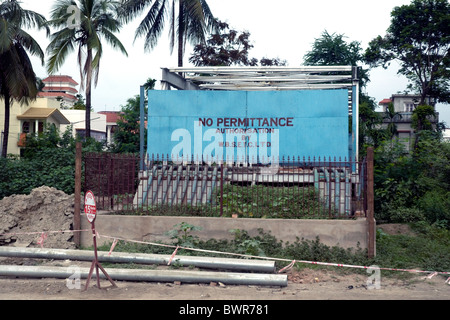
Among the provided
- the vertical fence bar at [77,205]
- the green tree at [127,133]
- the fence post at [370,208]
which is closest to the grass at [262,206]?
the fence post at [370,208]

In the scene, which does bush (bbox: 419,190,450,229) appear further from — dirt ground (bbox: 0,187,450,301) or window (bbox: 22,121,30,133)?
window (bbox: 22,121,30,133)

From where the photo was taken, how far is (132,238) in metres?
10.3

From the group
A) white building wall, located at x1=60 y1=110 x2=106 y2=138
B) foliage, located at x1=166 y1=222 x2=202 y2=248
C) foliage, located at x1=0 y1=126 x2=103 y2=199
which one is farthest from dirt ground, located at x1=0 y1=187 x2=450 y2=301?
white building wall, located at x1=60 y1=110 x2=106 y2=138

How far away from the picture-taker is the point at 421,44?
109 ft

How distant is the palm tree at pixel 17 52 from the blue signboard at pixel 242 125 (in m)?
13.5

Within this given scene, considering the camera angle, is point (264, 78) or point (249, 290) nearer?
point (249, 290)

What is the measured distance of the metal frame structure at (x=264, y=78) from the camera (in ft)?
42.5

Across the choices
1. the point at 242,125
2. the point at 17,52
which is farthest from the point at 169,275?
the point at 17,52

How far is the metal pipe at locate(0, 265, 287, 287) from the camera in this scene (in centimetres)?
793

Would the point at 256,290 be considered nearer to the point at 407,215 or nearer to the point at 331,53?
the point at 407,215

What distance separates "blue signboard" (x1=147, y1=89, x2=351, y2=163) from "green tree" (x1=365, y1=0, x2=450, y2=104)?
21769 mm

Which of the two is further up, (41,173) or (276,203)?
(41,173)

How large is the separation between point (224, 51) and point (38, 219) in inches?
837

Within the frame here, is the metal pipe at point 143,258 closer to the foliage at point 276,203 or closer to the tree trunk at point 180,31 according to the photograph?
the foliage at point 276,203
